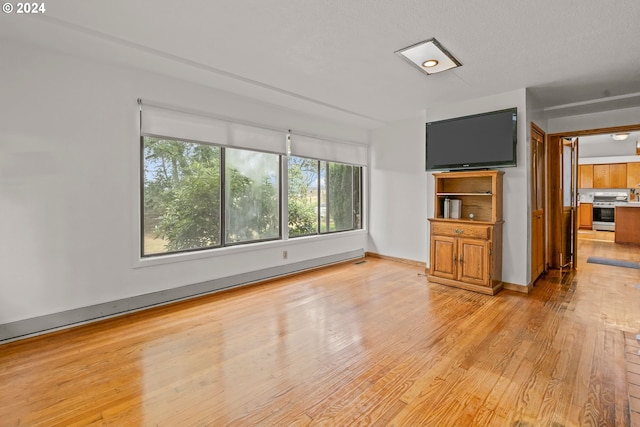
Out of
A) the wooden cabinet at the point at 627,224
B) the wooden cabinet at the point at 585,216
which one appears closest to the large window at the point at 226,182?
the wooden cabinet at the point at 627,224

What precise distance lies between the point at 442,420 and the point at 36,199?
11.8 ft

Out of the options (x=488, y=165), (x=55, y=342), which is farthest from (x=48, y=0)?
(x=488, y=165)

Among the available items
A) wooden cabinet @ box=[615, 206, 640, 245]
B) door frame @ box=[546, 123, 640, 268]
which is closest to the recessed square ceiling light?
door frame @ box=[546, 123, 640, 268]

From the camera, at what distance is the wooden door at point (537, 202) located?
426 cm

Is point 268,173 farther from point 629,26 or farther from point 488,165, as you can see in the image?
point 629,26

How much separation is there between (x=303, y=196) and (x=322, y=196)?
459 mm

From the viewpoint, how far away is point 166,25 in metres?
2.46

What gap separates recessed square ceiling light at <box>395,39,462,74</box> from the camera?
2779 millimetres

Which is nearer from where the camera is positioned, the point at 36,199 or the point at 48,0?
the point at 48,0

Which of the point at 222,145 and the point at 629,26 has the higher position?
the point at 629,26

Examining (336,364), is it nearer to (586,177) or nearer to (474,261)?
(474,261)

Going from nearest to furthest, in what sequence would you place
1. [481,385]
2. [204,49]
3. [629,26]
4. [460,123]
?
[481,385] < [629,26] < [204,49] < [460,123]

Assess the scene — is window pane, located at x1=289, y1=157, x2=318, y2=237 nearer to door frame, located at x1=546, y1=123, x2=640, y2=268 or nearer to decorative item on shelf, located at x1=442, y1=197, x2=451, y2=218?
decorative item on shelf, located at x1=442, y1=197, x2=451, y2=218

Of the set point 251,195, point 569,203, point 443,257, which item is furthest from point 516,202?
point 251,195
